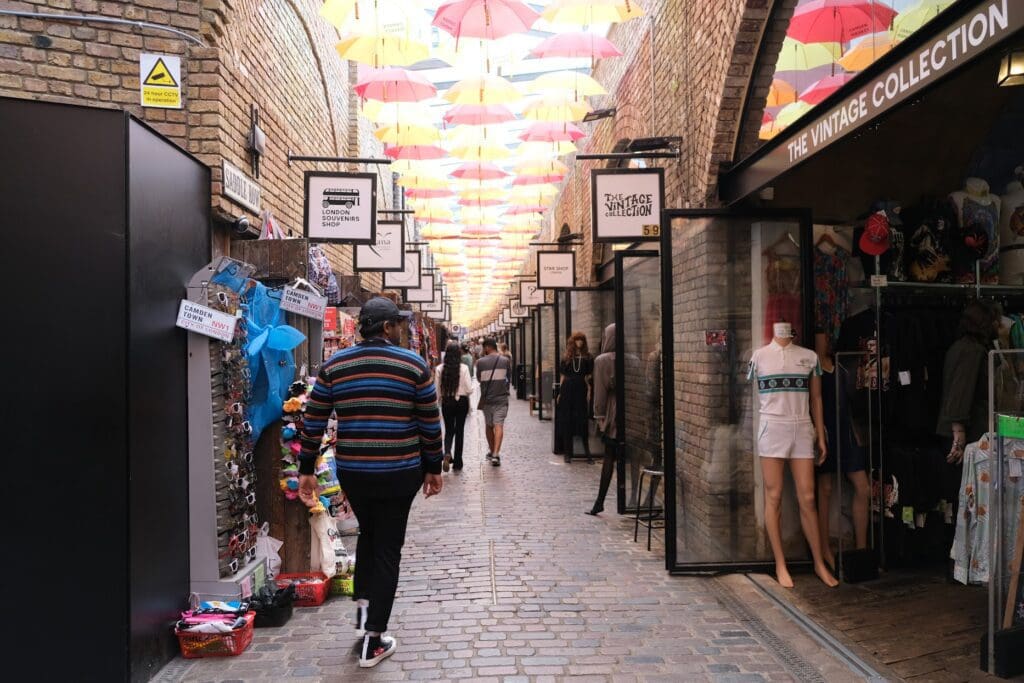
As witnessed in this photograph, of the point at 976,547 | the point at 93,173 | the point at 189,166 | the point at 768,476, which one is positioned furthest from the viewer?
the point at 768,476

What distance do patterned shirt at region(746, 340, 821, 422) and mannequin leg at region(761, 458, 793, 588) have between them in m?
0.33

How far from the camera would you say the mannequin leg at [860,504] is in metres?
5.41

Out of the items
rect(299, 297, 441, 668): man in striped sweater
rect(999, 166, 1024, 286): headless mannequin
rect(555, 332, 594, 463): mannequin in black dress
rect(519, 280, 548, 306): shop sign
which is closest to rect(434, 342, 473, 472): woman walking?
rect(555, 332, 594, 463): mannequin in black dress

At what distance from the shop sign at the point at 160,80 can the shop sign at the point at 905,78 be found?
399 centimetres

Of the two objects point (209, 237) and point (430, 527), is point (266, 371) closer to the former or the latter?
point (209, 237)

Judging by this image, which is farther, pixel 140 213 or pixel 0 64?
pixel 0 64

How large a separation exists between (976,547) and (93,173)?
5.02m

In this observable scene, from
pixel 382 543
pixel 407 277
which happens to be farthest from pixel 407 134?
pixel 382 543

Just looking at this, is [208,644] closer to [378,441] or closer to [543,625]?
[378,441]

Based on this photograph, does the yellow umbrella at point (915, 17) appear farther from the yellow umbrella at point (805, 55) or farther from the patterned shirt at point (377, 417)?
the patterned shirt at point (377, 417)

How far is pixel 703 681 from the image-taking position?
3736 mm

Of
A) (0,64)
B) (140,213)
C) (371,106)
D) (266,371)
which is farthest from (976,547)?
(371,106)

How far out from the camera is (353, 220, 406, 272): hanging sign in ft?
37.8

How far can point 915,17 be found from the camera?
11.7 ft
